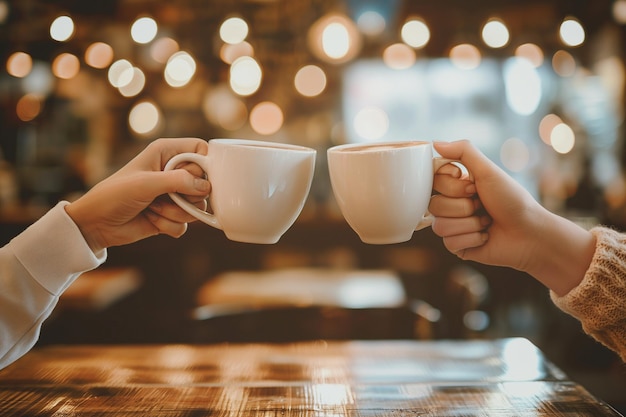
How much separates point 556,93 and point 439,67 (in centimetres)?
101

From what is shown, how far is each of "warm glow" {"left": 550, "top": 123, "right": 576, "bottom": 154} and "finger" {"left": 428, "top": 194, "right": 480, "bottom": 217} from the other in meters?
4.31

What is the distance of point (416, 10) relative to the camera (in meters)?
4.29

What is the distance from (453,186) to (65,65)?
3.84 meters

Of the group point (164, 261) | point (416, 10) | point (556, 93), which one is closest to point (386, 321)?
point (164, 261)

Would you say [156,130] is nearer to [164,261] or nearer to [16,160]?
[16,160]

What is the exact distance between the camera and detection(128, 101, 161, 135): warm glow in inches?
197

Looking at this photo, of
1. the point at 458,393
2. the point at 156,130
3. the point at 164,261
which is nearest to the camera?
the point at 458,393

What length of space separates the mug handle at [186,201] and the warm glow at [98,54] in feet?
11.4

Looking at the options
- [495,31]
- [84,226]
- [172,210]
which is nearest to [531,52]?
[495,31]

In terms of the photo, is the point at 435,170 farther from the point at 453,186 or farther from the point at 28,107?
the point at 28,107

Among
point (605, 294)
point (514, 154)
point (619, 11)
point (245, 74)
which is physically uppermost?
point (619, 11)

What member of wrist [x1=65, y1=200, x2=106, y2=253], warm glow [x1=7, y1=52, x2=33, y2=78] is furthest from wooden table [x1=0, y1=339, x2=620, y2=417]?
warm glow [x1=7, y1=52, x2=33, y2=78]

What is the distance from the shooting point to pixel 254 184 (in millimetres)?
824

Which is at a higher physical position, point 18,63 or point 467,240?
point 18,63
